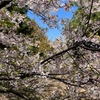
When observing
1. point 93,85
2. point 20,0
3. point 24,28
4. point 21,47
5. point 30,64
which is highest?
point 24,28

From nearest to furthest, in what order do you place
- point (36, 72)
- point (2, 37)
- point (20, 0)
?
point (20, 0)
point (2, 37)
point (36, 72)

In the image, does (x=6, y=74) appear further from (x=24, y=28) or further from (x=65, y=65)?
(x=24, y=28)

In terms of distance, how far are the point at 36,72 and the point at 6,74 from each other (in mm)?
785

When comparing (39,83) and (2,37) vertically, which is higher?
(2,37)

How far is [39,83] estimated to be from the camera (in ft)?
22.1

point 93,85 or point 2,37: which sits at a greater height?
point 2,37

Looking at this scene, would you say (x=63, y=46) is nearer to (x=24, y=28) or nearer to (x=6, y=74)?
(x=6, y=74)

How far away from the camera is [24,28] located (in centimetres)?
2033

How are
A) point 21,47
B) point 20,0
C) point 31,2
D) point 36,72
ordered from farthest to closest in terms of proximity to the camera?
point 21,47
point 36,72
point 31,2
point 20,0

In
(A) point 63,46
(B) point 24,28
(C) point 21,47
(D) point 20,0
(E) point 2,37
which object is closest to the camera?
(D) point 20,0

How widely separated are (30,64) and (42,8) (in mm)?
1331

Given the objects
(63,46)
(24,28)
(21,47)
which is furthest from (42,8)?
(24,28)

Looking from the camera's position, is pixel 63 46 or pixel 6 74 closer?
pixel 6 74

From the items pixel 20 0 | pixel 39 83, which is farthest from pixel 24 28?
pixel 20 0
